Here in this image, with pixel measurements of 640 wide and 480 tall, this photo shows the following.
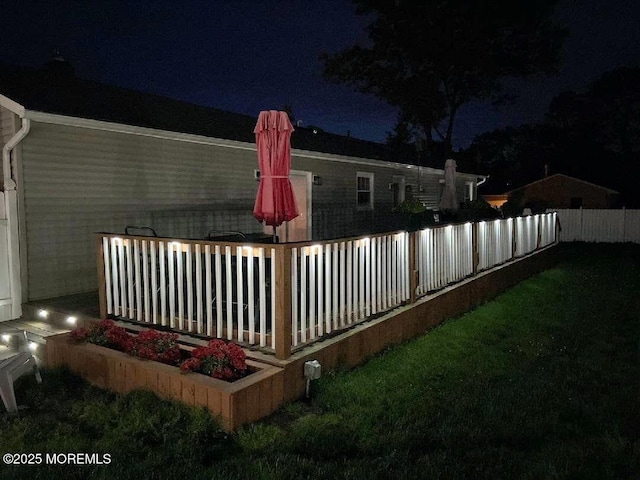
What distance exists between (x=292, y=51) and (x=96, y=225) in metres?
38.4

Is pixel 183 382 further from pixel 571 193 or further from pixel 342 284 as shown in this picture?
pixel 571 193

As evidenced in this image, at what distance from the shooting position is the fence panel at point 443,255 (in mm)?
6211

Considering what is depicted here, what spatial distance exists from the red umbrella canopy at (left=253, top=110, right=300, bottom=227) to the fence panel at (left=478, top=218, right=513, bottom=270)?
3825 mm

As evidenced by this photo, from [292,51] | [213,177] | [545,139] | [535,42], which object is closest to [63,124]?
[213,177]

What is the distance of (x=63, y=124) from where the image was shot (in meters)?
6.17

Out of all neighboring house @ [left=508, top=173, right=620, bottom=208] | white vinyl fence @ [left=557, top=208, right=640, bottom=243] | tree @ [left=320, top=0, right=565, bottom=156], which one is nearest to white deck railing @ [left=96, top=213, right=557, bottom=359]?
white vinyl fence @ [left=557, top=208, right=640, bottom=243]

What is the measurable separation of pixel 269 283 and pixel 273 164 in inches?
55.6

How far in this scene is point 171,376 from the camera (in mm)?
3660

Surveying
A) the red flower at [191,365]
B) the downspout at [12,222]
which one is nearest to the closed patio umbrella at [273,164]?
the red flower at [191,365]

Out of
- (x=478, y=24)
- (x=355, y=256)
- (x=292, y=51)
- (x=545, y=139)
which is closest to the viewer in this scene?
(x=355, y=256)

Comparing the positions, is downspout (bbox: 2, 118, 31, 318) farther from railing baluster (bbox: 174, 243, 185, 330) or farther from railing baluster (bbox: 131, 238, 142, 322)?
railing baluster (bbox: 174, 243, 185, 330)

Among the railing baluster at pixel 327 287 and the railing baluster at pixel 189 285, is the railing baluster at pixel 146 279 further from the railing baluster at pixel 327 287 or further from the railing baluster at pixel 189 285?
the railing baluster at pixel 327 287

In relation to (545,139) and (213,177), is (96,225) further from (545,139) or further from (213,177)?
(545,139)

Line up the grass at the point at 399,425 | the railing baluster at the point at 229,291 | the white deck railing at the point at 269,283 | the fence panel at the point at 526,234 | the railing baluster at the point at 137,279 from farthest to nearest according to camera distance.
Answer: the fence panel at the point at 526,234, the railing baluster at the point at 137,279, the railing baluster at the point at 229,291, the white deck railing at the point at 269,283, the grass at the point at 399,425
